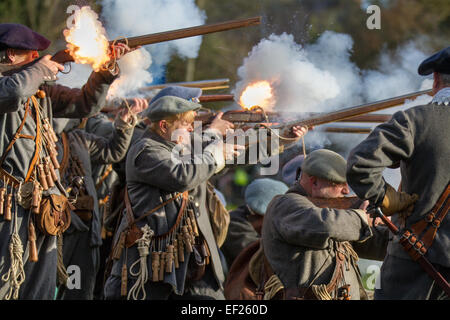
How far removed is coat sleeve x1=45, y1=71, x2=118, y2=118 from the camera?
15.5 ft

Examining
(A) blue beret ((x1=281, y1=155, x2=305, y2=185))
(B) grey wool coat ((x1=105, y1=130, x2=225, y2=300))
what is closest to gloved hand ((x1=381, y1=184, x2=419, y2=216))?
(B) grey wool coat ((x1=105, y1=130, x2=225, y2=300))

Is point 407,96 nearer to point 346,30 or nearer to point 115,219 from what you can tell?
point 346,30

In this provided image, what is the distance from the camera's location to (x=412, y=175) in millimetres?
3842

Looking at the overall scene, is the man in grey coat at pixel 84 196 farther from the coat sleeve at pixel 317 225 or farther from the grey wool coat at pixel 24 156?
the coat sleeve at pixel 317 225

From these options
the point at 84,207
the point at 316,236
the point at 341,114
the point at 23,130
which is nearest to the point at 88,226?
the point at 84,207

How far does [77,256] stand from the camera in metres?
5.77

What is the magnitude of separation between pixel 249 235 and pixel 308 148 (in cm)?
133

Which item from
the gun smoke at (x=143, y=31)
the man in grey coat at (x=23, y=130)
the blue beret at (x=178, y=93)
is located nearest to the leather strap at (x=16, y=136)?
the man in grey coat at (x=23, y=130)

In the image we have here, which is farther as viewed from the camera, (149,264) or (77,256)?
(77,256)

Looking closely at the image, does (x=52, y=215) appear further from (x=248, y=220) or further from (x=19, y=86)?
(x=248, y=220)

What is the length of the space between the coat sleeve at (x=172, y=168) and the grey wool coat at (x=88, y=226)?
127cm

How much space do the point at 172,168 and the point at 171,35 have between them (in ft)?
3.60

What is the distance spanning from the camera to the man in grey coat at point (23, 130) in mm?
4188
